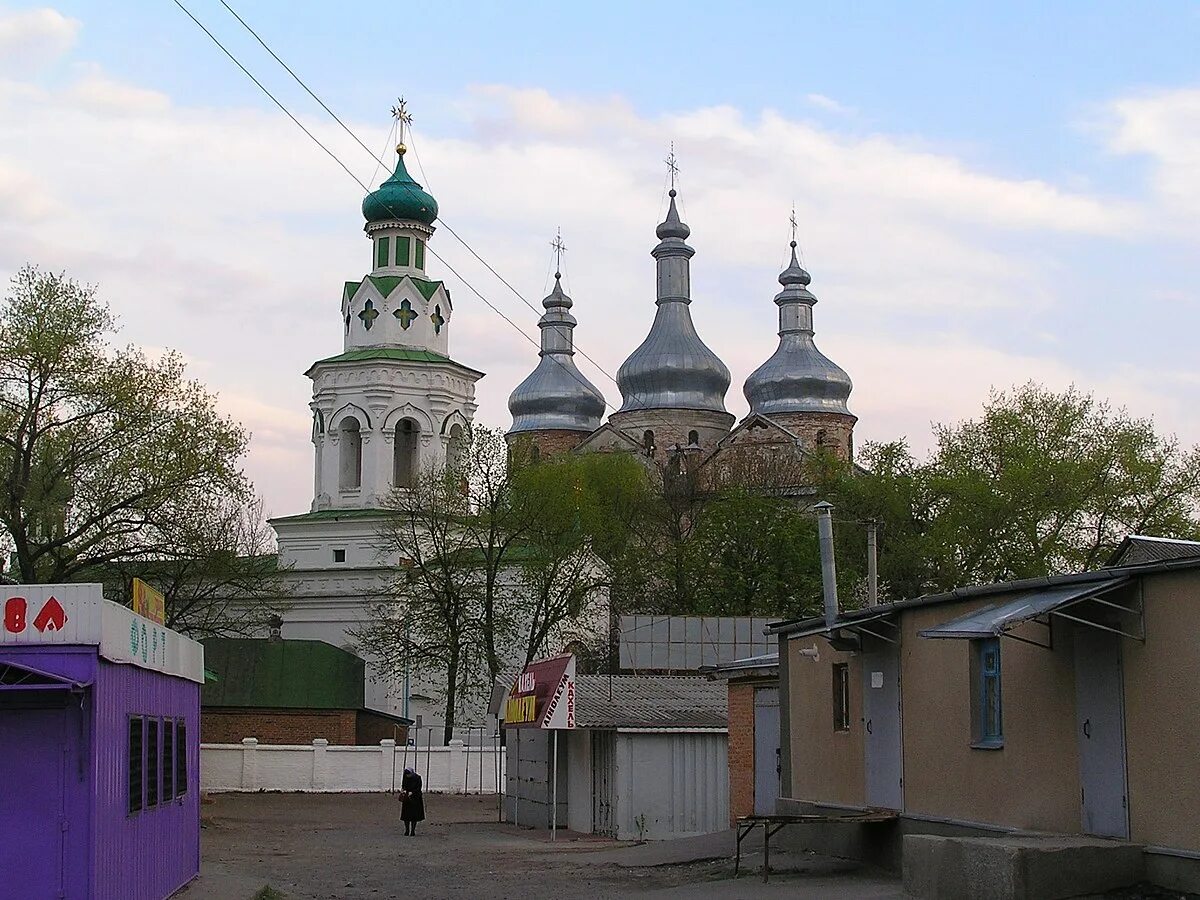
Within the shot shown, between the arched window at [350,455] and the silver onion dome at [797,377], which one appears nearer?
the arched window at [350,455]

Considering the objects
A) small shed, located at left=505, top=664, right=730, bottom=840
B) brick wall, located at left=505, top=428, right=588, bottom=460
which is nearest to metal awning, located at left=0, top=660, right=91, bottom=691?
small shed, located at left=505, top=664, right=730, bottom=840

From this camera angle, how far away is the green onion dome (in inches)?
2160

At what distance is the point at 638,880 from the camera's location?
59.1ft

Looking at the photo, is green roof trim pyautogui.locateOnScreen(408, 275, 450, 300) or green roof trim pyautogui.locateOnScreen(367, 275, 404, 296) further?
green roof trim pyautogui.locateOnScreen(408, 275, 450, 300)

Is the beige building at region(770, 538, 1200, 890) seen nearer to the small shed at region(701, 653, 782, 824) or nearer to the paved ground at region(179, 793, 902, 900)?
the paved ground at region(179, 793, 902, 900)

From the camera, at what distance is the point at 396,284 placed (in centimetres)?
5625

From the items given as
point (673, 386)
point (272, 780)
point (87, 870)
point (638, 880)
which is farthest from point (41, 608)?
point (673, 386)

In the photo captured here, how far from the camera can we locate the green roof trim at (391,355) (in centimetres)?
5541

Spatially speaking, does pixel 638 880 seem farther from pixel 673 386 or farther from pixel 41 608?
pixel 673 386

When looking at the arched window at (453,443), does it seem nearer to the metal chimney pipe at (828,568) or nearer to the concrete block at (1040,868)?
the metal chimney pipe at (828,568)

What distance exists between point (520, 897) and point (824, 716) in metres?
4.57

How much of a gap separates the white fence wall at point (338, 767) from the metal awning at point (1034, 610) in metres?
27.7

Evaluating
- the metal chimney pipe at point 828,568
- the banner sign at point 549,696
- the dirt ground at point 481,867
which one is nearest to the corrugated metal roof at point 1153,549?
the dirt ground at point 481,867

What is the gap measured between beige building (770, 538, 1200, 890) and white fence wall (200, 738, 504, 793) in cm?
2290
